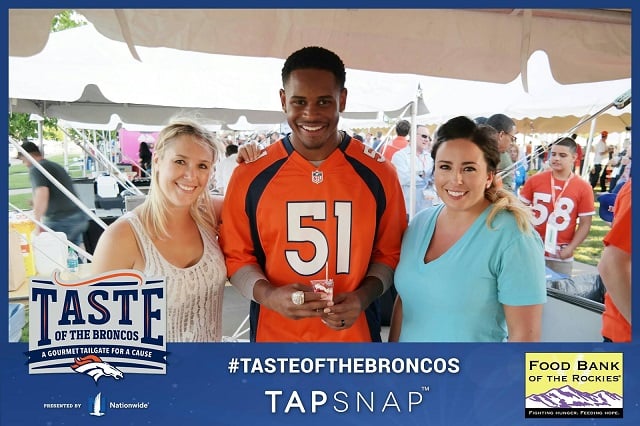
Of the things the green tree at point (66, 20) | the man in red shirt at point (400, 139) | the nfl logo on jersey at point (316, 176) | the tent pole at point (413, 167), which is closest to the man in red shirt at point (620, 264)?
the tent pole at point (413, 167)

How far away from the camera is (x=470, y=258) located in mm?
1924

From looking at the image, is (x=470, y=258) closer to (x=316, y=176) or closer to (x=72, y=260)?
(x=316, y=176)

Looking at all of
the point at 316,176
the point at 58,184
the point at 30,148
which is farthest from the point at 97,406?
the point at 316,176

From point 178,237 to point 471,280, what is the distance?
1.05 metres

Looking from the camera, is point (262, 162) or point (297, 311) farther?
point (262, 162)

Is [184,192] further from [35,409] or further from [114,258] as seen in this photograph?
[35,409]

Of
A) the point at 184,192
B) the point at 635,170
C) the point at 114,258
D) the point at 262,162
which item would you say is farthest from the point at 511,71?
the point at 114,258

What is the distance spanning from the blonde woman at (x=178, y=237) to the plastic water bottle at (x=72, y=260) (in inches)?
3.6

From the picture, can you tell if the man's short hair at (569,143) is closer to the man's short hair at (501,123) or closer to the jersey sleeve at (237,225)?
the man's short hair at (501,123)

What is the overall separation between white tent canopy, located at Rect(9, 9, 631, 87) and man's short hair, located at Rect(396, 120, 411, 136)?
295mm

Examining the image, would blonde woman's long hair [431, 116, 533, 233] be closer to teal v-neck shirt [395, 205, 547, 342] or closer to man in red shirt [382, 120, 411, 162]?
teal v-neck shirt [395, 205, 547, 342]

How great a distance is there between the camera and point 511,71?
210cm

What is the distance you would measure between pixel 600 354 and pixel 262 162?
4.72 ft

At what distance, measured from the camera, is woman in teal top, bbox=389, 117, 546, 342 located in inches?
74.6
